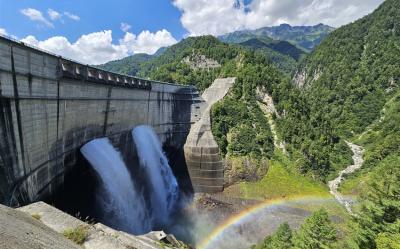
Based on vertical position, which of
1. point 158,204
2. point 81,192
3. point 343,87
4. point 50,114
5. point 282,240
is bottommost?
point 158,204

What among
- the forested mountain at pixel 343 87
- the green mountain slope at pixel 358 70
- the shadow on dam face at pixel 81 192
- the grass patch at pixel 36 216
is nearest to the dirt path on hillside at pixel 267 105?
the forested mountain at pixel 343 87

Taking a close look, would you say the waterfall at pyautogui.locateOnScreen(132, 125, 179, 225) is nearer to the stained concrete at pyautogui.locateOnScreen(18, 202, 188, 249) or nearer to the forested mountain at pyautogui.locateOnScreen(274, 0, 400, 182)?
the forested mountain at pyautogui.locateOnScreen(274, 0, 400, 182)

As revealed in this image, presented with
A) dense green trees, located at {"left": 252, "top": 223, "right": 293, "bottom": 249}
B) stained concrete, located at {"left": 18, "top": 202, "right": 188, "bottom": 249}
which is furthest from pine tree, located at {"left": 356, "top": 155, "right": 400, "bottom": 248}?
stained concrete, located at {"left": 18, "top": 202, "right": 188, "bottom": 249}

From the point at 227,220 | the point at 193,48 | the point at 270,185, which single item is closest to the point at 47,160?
the point at 227,220

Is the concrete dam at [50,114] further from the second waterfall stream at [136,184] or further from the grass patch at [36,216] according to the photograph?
the grass patch at [36,216]

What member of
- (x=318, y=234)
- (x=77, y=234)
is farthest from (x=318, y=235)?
(x=77, y=234)

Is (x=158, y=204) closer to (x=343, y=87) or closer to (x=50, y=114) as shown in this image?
(x=50, y=114)
